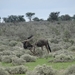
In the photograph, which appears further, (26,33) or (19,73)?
(26,33)

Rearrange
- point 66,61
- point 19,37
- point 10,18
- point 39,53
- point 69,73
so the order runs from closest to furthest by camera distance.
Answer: point 69,73, point 66,61, point 39,53, point 19,37, point 10,18

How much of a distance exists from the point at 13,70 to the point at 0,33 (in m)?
39.8

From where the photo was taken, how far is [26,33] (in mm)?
46719

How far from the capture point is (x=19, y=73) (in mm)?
14133

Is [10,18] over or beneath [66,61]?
over

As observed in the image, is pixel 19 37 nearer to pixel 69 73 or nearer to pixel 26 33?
pixel 26 33

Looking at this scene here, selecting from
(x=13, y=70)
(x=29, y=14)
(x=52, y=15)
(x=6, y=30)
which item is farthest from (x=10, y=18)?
(x=13, y=70)

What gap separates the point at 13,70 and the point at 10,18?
87.8 metres

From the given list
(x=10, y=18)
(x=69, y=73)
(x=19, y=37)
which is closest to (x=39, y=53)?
(x=69, y=73)

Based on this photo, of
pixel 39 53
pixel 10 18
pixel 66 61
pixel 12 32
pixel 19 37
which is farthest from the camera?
pixel 10 18

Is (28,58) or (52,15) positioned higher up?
(52,15)

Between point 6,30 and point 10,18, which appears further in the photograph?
point 10,18

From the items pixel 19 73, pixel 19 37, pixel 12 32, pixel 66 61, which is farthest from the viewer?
pixel 12 32

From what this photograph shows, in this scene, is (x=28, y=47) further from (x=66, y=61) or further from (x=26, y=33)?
(x=26, y=33)
